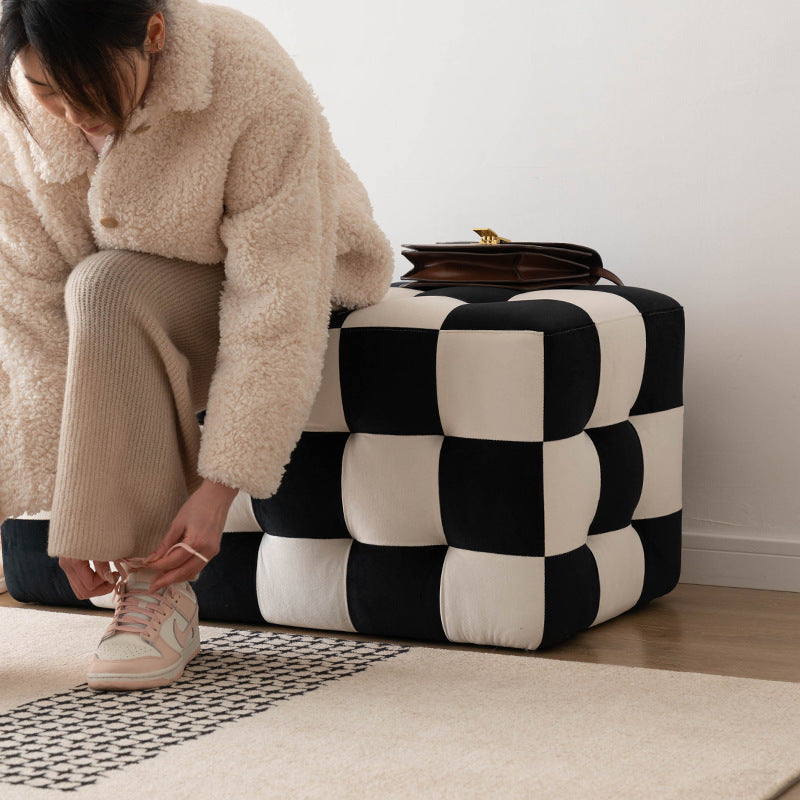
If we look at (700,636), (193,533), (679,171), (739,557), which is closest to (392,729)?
(193,533)

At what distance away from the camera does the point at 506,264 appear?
1.48 m

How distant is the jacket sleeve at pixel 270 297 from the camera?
1103 mm

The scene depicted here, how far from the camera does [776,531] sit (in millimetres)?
1579

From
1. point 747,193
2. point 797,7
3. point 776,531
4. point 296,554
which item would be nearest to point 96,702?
point 296,554

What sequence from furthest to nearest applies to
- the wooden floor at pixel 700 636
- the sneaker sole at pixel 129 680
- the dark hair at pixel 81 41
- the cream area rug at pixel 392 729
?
the wooden floor at pixel 700 636
the sneaker sole at pixel 129 680
the dark hair at pixel 81 41
the cream area rug at pixel 392 729

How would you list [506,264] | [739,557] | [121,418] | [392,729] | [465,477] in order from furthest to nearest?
1. [739,557]
2. [506,264]
3. [465,477]
4. [121,418]
5. [392,729]

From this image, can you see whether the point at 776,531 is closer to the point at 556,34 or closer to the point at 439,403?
the point at 439,403

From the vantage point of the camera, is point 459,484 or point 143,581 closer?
point 143,581

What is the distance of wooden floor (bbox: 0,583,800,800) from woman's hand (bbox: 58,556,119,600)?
0.26m

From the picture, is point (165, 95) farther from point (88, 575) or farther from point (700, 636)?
point (700, 636)

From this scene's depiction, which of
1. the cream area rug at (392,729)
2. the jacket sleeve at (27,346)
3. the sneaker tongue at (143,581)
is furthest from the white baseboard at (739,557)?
the jacket sleeve at (27,346)

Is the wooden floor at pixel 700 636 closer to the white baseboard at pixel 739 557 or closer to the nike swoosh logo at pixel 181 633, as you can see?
the white baseboard at pixel 739 557

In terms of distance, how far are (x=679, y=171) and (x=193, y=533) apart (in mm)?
902

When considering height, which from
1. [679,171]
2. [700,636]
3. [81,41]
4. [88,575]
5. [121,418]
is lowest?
[700,636]
